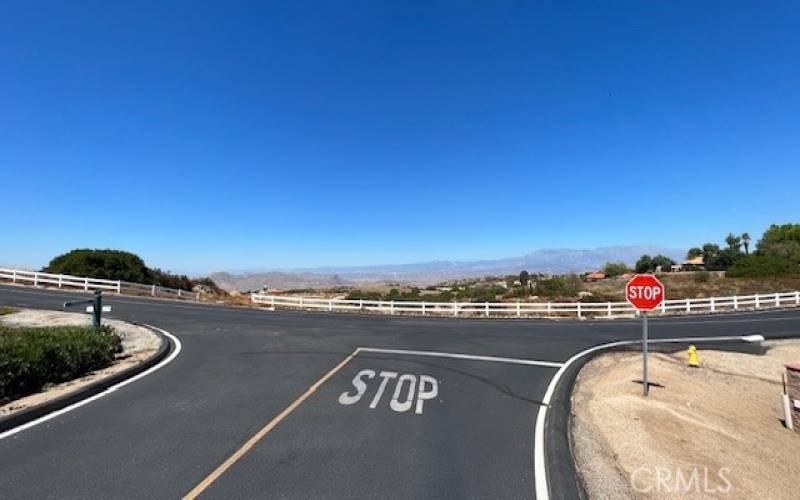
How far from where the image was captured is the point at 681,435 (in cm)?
759

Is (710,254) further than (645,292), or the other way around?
(710,254)

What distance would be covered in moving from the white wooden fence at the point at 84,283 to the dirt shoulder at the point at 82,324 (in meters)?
15.4

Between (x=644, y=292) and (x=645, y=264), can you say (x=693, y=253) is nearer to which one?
(x=645, y=264)

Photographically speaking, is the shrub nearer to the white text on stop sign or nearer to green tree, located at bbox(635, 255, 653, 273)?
green tree, located at bbox(635, 255, 653, 273)

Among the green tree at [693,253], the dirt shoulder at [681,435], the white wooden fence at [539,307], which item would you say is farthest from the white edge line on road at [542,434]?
the green tree at [693,253]

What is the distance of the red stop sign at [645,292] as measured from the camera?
33.6 ft

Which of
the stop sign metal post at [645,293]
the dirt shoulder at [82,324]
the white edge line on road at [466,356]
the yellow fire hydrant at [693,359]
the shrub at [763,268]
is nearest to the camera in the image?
the dirt shoulder at [82,324]

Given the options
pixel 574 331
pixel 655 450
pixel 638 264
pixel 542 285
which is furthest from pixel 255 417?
pixel 638 264

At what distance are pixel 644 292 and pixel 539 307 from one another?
69.6 feet

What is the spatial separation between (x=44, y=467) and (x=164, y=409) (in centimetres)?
235

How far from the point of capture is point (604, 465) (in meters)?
6.10

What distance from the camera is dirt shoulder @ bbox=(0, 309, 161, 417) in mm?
8086

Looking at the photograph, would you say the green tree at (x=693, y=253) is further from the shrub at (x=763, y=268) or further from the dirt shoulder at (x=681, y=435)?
the dirt shoulder at (x=681, y=435)
